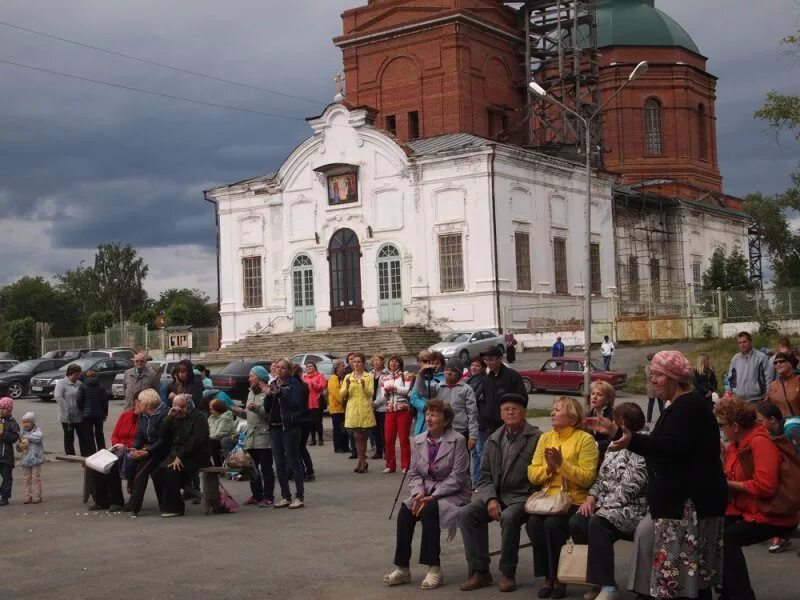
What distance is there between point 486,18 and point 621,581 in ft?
154

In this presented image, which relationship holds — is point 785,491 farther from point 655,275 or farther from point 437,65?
point 655,275

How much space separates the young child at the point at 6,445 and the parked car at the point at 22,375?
2470cm

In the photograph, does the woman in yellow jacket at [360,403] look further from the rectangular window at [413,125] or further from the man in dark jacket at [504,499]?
the rectangular window at [413,125]

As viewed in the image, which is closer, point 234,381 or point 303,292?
point 234,381

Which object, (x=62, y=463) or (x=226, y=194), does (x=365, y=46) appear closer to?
(x=226, y=194)

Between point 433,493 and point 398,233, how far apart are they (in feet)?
123

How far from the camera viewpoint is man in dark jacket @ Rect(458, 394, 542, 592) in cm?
948

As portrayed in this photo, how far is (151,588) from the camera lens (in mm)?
9852

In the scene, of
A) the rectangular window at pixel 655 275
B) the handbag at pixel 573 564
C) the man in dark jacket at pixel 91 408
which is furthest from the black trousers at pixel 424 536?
the rectangular window at pixel 655 275

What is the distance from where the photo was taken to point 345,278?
160 ft

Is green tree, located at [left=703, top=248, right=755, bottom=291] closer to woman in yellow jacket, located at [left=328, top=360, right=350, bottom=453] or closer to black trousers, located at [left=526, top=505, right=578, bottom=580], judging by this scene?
woman in yellow jacket, located at [left=328, top=360, right=350, bottom=453]

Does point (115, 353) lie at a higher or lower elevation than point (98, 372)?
higher

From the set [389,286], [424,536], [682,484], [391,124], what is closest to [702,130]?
[391,124]

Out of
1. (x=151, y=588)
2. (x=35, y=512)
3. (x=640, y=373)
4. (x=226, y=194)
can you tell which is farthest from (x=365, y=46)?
(x=151, y=588)
